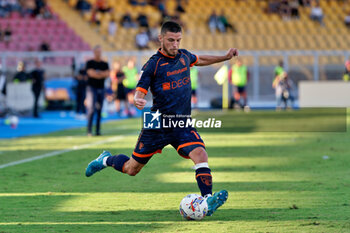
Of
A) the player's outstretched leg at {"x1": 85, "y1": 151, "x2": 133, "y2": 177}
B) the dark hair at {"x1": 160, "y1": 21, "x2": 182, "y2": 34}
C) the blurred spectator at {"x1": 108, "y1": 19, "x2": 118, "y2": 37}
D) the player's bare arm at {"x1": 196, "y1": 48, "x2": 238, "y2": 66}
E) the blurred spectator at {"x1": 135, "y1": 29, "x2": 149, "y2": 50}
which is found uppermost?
the blurred spectator at {"x1": 108, "y1": 19, "x2": 118, "y2": 37}

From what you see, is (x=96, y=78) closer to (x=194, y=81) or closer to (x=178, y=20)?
(x=194, y=81)

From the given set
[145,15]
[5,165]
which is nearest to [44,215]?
[5,165]

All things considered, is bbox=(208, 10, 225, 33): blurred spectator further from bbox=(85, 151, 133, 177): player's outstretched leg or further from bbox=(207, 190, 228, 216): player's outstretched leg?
bbox=(207, 190, 228, 216): player's outstretched leg

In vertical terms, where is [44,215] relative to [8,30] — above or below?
below

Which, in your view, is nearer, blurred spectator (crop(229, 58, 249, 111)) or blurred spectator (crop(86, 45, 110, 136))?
blurred spectator (crop(86, 45, 110, 136))

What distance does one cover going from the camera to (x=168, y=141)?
6988mm

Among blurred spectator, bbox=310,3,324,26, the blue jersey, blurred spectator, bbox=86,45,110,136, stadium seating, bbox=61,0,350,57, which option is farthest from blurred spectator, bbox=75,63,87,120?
blurred spectator, bbox=310,3,324,26

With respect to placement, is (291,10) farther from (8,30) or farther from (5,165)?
(5,165)

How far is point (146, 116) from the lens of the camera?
7.32 m

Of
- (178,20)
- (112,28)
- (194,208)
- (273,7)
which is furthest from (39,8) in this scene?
(194,208)

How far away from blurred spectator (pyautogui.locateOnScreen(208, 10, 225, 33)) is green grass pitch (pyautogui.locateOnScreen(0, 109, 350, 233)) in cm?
2615

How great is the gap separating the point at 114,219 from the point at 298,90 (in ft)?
93.5

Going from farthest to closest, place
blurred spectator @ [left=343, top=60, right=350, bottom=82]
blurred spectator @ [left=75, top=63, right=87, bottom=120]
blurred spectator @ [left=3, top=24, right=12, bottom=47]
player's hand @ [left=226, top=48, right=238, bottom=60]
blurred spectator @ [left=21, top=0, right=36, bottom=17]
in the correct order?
blurred spectator @ [left=21, top=0, right=36, bottom=17] < blurred spectator @ [left=3, top=24, right=12, bottom=47] < blurred spectator @ [left=343, top=60, right=350, bottom=82] < blurred spectator @ [left=75, top=63, right=87, bottom=120] < player's hand @ [left=226, top=48, right=238, bottom=60]

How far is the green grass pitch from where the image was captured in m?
6.30
